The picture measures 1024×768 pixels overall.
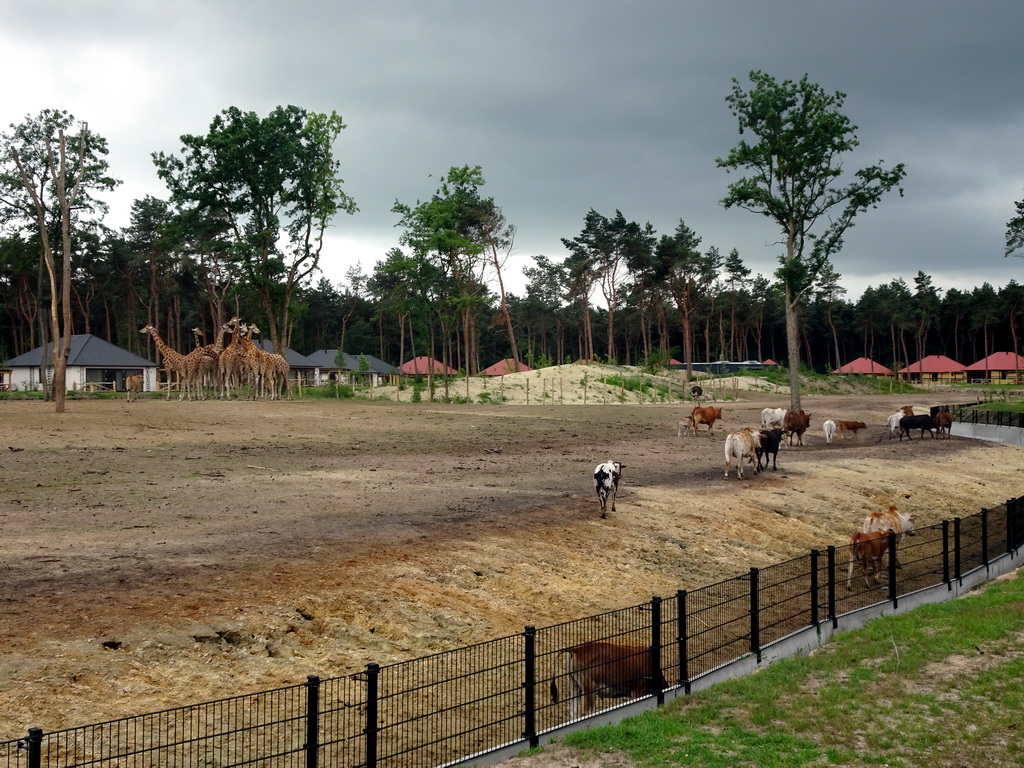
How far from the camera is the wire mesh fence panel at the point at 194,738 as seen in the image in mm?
8453

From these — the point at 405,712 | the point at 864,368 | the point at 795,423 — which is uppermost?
the point at 864,368

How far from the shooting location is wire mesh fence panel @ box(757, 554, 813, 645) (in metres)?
14.1

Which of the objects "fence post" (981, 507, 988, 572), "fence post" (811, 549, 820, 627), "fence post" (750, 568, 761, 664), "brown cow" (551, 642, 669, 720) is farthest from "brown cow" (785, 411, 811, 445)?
"brown cow" (551, 642, 669, 720)

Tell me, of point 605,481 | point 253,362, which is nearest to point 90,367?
point 253,362

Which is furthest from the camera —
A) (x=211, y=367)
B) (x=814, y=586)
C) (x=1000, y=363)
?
(x=1000, y=363)

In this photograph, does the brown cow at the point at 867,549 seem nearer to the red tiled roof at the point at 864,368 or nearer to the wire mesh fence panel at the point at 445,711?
the wire mesh fence panel at the point at 445,711

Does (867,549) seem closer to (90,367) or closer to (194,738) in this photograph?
(194,738)

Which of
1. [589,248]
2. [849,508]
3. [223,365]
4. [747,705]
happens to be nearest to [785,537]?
[849,508]

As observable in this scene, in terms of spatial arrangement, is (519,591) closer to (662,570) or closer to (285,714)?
(662,570)

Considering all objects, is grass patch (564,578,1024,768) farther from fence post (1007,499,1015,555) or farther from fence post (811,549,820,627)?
fence post (1007,499,1015,555)

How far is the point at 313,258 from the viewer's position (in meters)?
64.3

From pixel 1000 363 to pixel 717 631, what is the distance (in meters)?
116

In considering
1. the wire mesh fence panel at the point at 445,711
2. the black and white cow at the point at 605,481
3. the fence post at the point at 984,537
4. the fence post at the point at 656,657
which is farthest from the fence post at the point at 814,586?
the black and white cow at the point at 605,481

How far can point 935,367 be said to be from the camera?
11869cm
